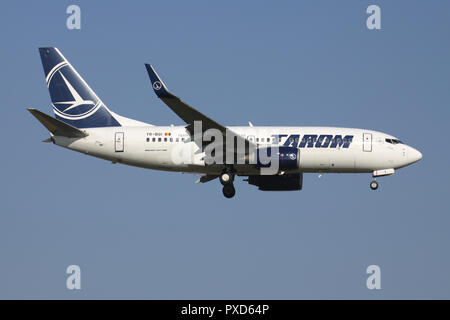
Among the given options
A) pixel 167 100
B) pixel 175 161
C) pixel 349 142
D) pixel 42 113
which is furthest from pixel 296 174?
pixel 42 113

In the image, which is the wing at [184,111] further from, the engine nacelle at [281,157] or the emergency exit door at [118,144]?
the emergency exit door at [118,144]

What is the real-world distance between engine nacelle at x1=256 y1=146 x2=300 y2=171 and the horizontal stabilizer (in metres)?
11.2

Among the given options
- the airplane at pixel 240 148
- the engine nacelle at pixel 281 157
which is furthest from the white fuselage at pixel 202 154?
the engine nacelle at pixel 281 157

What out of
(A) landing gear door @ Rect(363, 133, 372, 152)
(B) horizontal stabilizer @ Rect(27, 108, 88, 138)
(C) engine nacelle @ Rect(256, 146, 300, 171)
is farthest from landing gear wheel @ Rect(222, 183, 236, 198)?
(B) horizontal stabilizer @ Rect(27, 108, 88, 138)

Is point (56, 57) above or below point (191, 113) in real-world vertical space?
above

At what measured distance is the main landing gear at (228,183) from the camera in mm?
54500

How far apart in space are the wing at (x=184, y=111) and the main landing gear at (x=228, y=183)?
206cm

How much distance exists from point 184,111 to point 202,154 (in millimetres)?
5255

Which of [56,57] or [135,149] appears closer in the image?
[135,149]

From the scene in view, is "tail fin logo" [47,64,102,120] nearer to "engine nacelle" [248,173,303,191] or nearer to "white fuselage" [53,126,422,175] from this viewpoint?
"white fuselage" [53,126,422,175]

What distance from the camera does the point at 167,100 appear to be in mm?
48344

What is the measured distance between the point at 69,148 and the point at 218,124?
32.9ft

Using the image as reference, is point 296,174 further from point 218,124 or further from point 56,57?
point 56,57

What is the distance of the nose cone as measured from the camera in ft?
183
